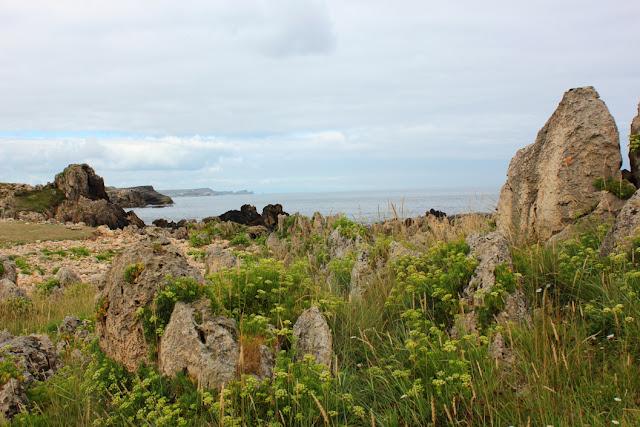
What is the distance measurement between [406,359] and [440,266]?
2026 mm

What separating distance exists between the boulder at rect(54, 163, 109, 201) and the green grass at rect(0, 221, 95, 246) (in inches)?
498

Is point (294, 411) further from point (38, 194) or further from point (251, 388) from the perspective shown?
point (38, 194)

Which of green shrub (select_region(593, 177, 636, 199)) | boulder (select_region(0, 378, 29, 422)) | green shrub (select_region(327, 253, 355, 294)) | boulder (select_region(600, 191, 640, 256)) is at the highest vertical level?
green shrub (select_region(593, 177, 636, 199))

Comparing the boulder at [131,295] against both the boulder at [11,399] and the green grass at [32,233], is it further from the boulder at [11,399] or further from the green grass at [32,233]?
the green grass at [32,233]

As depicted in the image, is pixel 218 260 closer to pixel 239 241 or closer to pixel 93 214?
pixel 239 241

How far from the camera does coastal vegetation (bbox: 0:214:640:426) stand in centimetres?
351

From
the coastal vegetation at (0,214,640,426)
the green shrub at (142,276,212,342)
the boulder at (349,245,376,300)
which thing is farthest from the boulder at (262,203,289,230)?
the green shrub at (142,276,212,342)

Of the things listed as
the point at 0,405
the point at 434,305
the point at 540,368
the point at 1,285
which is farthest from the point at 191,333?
the point at 1,285

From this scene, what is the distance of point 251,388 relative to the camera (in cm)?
359

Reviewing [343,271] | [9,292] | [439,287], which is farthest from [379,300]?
[9,292]

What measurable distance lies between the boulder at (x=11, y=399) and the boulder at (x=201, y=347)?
55.0 inches

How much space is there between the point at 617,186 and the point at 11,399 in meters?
8.83

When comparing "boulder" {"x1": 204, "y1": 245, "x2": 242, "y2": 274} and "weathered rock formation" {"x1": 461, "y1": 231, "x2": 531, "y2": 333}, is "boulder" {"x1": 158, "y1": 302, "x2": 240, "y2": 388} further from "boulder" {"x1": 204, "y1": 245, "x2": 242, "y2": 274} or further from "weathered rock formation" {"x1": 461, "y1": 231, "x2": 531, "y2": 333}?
"boulder" {"x1": 204, "y1": 245, "x2": 242, "y2": 274}

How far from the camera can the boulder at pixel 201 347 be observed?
394 centimetres
